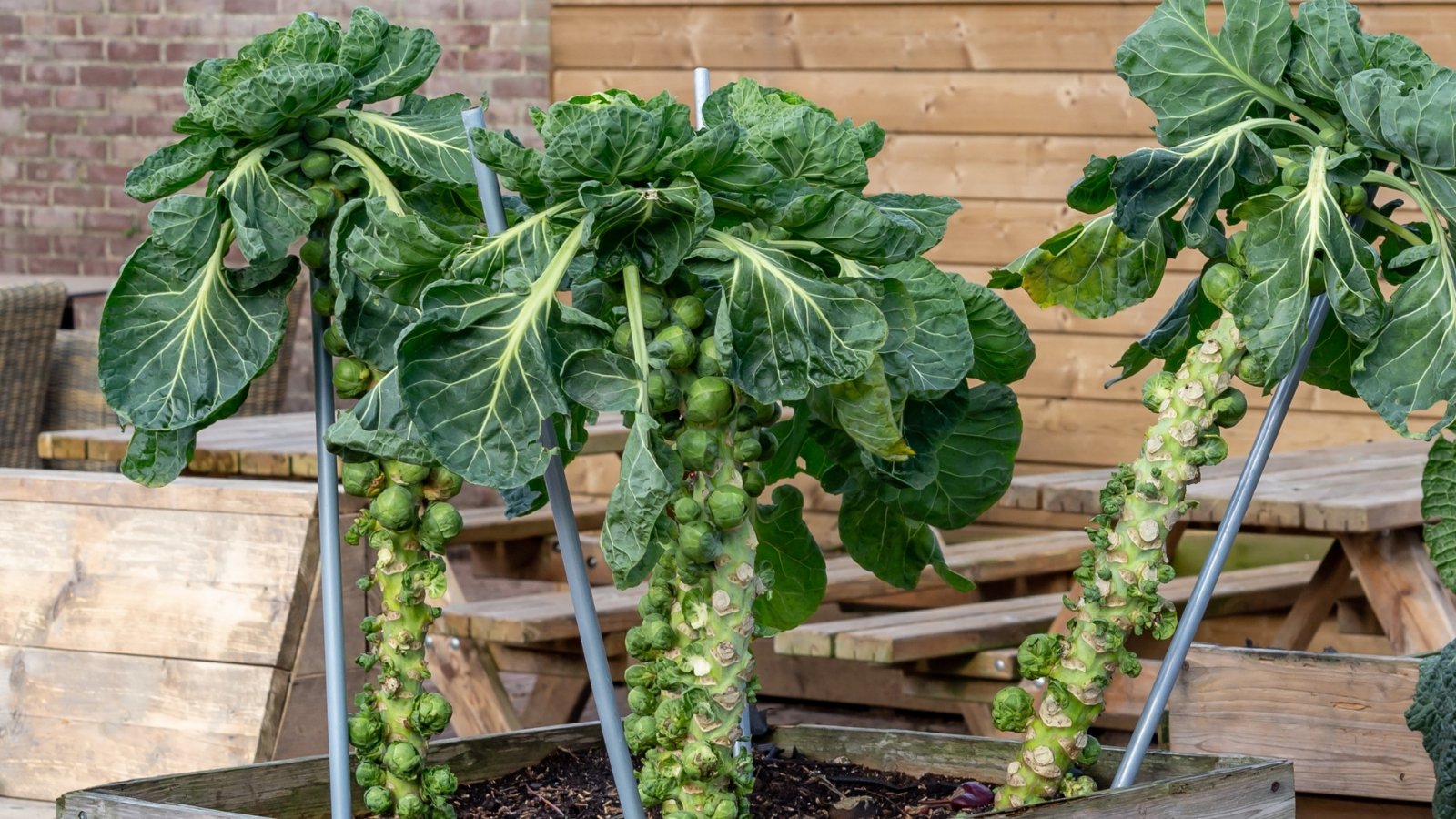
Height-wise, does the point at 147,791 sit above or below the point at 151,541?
below

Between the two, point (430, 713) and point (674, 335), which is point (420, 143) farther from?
point (430, 713)

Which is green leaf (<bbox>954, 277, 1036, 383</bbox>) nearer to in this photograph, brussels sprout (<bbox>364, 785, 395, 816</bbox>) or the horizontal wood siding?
brussels sprout (<bbox>364, 785, 395, 816</bbox>)

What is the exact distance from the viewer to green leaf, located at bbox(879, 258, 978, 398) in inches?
43.8

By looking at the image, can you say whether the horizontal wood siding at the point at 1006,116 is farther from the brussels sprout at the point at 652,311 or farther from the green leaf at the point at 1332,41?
the brussels sprout at the point at 652,311

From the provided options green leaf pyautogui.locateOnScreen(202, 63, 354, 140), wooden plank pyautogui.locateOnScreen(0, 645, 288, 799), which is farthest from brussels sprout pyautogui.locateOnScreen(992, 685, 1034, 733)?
wooden plank pyautogui.locateOnScreen(0, 645, 288, 799)

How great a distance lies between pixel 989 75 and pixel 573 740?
334 centimetres

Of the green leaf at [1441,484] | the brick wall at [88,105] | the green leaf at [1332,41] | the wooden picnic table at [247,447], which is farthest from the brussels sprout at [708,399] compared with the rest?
the brick wall at [88,105]

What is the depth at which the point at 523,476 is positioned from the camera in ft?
3.20

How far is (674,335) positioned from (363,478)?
0.25 meters

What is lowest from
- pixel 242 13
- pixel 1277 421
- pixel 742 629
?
pixel 742 629

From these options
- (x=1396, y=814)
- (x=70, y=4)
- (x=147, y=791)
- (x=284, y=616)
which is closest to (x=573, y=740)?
(x=147, y=791)

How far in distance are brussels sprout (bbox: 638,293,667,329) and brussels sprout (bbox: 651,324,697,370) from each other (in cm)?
2

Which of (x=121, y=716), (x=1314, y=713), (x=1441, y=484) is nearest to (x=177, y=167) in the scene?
(x=121, y=716)

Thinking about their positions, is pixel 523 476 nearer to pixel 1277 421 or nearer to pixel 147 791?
pixel 147 791
